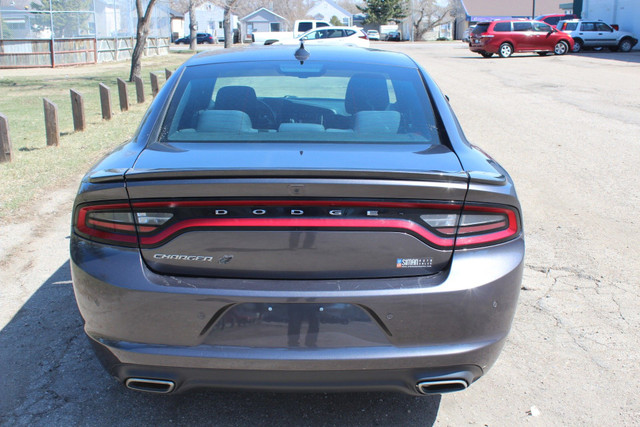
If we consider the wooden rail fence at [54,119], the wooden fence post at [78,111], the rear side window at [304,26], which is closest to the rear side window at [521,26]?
the rear side window at [304,26]

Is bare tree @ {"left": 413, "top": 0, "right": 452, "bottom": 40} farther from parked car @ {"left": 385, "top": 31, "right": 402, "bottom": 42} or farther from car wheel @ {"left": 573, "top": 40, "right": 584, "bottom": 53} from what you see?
car wheel @ {"left": 573, "top": 40, "right": 584, "bottom": 53}

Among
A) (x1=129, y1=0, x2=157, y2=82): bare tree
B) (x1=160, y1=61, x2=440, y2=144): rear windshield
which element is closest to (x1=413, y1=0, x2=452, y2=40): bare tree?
(x1=129, y1=0, x2=157, y2=82): bare tree

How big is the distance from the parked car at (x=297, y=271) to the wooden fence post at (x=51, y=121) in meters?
7.77

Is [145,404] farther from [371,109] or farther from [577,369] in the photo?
[577,369]

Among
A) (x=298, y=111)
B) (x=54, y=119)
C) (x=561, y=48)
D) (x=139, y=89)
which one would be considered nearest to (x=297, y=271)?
(x=298, y=111)

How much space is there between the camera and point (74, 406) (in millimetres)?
3168

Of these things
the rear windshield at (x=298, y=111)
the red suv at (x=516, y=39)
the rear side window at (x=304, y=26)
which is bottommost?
the rear windshield at (x=298, y=111)

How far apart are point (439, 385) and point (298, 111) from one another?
1762 mm

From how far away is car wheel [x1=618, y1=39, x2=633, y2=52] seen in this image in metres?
36.4

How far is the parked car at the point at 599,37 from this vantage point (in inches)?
1426

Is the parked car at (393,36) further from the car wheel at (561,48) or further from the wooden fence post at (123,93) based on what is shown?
the wooden fence post at (123,93)

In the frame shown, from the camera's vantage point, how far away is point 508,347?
12.4ft

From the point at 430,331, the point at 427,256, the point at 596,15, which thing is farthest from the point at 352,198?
the point at 596,15

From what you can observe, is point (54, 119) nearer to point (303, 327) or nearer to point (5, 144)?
point (5, 144)
